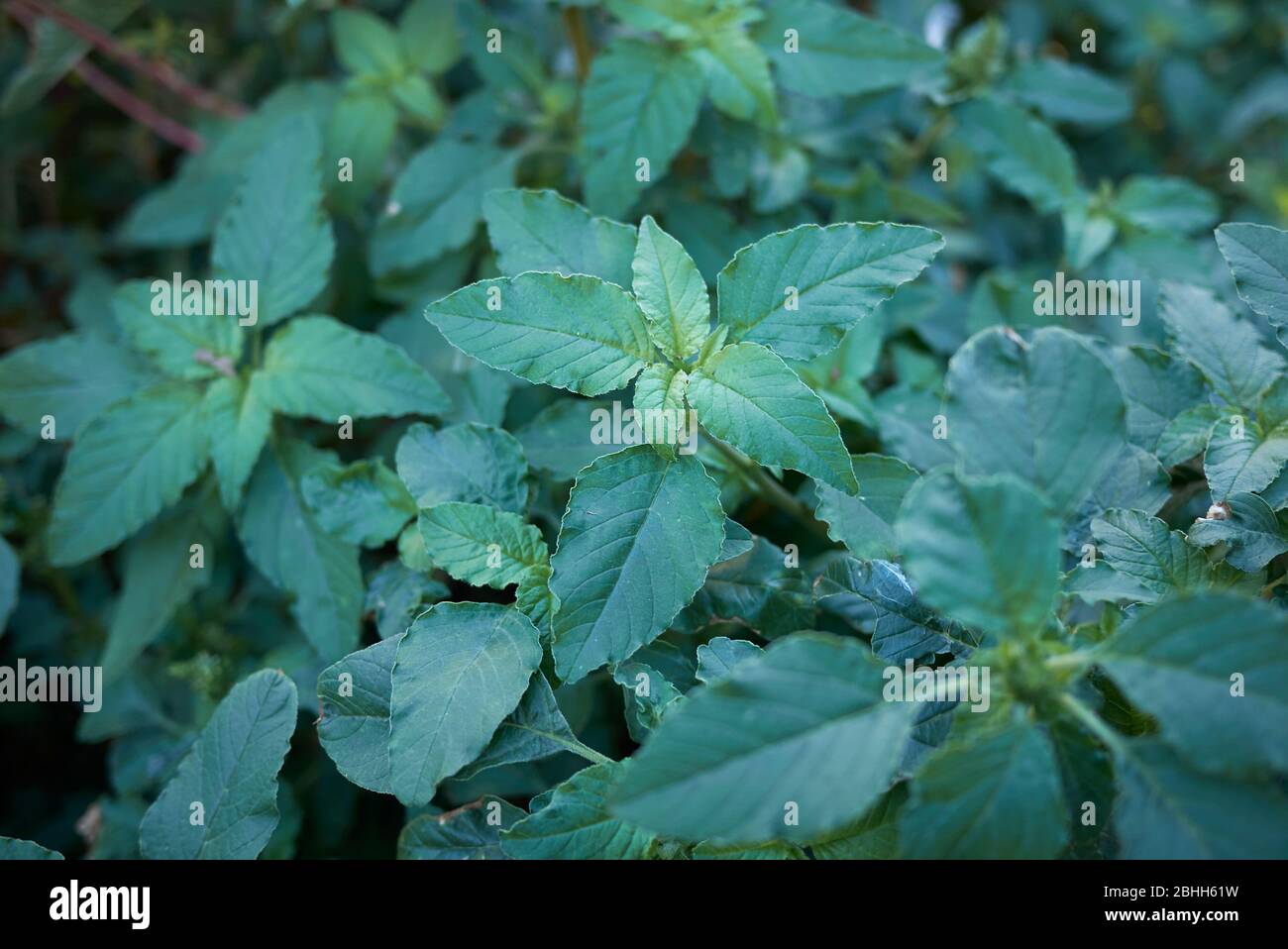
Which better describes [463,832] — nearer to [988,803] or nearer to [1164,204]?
[988,803]

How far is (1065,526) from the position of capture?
1.25m

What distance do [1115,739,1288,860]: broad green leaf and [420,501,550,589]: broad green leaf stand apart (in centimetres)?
67

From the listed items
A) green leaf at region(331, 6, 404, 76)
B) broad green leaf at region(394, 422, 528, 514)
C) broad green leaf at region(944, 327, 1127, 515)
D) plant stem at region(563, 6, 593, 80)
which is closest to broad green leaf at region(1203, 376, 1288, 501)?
broad green leaf at region(944, 327, 1127, 515)

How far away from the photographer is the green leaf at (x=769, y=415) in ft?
3.56

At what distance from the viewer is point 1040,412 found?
992mm

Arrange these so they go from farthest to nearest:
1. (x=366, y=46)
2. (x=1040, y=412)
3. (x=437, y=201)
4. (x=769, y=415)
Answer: (x=366, y=46) < (x=437, y=201) < (x=769, y=415) < (x=1040, y=412)

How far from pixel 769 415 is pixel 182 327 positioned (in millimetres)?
994

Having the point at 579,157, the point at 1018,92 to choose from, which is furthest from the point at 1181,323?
the point at 579,157

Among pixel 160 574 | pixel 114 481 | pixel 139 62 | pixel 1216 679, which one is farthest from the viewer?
pixel 139 62

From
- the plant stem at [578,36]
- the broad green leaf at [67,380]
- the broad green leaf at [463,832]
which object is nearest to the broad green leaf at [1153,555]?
the broad green leaf at [463,832]

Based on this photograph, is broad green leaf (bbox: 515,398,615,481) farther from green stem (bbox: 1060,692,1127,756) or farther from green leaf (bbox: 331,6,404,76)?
green leaf (bbox: 331,6,404,76)

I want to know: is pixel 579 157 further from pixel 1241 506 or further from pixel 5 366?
pixel 1241 506

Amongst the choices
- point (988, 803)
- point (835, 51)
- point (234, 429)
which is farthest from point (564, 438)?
point (835, 51)

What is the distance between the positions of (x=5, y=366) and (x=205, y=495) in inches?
14.6
